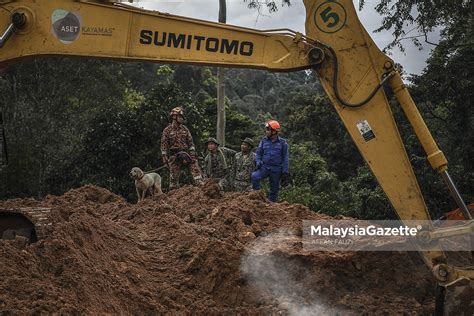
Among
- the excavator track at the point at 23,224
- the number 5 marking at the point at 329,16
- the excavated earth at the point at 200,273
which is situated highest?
the number 5 marking at the point at 329,16

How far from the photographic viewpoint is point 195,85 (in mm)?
38719

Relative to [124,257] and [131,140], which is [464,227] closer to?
[124,257]

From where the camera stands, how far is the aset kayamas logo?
6.34 meters

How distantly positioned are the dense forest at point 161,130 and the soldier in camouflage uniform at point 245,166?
3.47 metres

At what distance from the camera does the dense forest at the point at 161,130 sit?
1605cm

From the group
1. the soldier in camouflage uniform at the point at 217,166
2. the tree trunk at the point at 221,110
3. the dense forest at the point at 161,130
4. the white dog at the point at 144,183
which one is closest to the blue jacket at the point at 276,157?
the soldier in camouflage uniform at the point at 217,166

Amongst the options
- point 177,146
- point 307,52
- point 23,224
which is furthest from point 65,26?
point 177,146

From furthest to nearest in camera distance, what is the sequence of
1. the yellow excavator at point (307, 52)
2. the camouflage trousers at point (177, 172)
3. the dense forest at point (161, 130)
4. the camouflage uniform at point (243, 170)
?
1. the dense forest at point (161, 130)
2. the camouflage trousers at point (177, 172)
3. the camouflage uniform at point (243, 170)
4. the yellow excavator at point (307, 52)

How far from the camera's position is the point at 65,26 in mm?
6355

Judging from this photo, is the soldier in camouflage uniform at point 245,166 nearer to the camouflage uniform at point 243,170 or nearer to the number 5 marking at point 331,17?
the camouflage uniform at point 243,170

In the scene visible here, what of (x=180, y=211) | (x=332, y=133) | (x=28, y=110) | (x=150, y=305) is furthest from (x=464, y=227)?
(x=332, y=133)

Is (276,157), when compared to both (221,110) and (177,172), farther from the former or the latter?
(221,110)

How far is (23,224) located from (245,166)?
6.39 metres

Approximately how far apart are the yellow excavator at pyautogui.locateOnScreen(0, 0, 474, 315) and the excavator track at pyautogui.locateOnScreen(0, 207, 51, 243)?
62.2 inches
